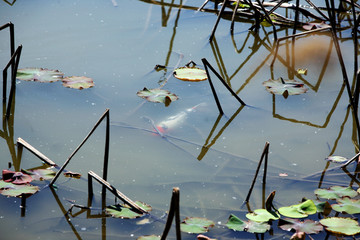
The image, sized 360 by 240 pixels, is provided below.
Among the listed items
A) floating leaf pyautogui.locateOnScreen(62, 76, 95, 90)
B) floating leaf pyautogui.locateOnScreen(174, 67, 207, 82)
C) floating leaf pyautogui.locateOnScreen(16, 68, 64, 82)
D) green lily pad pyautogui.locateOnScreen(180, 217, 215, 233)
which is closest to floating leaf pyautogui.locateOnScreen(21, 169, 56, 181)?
green lily pad pyautogui.locateOnScreen(180, 217, 215, 233)

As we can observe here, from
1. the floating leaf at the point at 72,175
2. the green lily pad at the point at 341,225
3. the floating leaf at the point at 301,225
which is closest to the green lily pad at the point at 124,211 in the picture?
the floating leaf at the point at 72,175

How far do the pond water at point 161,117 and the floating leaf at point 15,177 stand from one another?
91mm

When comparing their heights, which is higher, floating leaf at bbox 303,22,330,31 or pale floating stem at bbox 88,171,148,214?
floating leaf at bbox 303,22,330,31

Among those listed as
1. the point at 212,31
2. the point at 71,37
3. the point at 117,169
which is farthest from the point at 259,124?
the point at 71,37

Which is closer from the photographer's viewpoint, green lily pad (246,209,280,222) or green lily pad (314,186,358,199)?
green lily pad (246,209,280,222)

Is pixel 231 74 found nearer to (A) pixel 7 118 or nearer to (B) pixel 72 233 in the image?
(A) pixel 7 118

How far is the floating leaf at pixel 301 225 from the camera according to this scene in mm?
2219

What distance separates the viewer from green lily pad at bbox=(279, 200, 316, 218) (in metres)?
2.29

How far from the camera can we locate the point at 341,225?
7.35 ft

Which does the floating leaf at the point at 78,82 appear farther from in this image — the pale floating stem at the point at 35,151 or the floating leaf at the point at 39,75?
the pale floating stem at the point at 35,151

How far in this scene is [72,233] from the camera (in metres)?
2.18

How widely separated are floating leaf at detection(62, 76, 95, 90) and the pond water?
4 centimetres

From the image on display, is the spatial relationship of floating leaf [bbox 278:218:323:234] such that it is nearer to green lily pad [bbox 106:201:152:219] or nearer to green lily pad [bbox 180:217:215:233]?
green lily pad [bbox 180:217:215:233]

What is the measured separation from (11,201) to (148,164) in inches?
28.8
